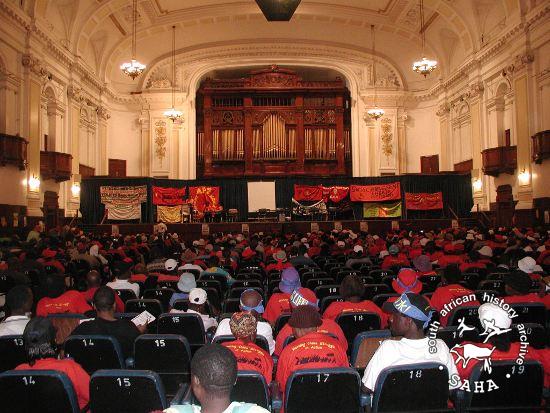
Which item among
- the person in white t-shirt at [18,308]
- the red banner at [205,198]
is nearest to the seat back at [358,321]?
the person in white t-shirt at [18,308]

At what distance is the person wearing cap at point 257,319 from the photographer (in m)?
4.45

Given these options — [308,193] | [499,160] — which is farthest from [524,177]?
[308,193]

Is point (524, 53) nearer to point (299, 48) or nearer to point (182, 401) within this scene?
point (299, 48)

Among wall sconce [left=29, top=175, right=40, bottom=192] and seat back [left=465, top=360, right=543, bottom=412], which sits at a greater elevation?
wall sconce [left=29, top=175, right=40, bottom=192]

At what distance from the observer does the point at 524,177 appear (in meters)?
17.5

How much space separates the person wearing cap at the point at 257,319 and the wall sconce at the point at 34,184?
13766 millimetres

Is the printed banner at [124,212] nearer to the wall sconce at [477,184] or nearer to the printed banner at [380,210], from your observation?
the printed banner at [380,210]

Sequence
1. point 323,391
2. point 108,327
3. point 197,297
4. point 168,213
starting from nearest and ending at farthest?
1. point 323,391
2. point 108,327
3. point 197,297
4. point 168,213

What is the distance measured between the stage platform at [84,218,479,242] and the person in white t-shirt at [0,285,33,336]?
51.1ft

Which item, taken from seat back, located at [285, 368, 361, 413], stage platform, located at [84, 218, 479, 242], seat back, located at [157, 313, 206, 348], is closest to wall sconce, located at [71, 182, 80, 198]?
stage platform, located at [84, 218, 479, 242]

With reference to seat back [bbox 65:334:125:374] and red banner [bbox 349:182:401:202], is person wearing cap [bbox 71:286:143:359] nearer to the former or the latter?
seat back [bbox 65:334:125:374]

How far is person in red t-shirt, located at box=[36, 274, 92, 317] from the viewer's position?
5.69 meters

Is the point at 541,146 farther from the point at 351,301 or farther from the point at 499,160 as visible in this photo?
the point at 351,301

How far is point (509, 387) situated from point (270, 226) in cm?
1802
